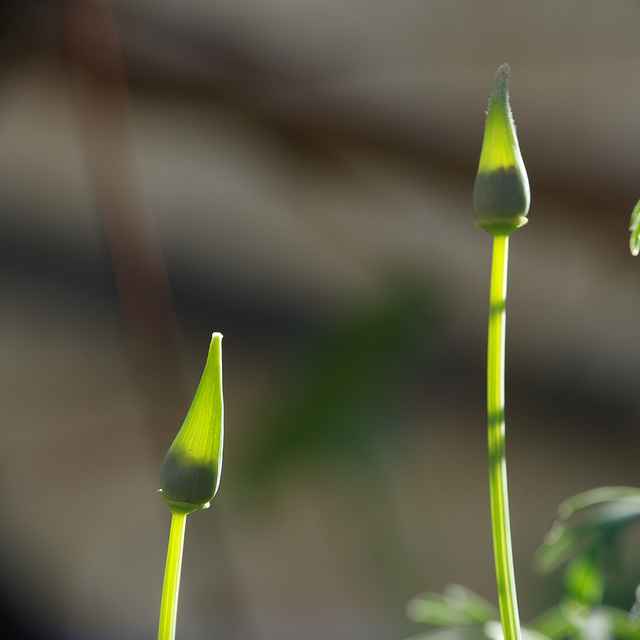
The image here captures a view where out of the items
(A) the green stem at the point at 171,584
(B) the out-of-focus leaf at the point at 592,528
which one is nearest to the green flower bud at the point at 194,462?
(A) the green stem at the point at 171,584

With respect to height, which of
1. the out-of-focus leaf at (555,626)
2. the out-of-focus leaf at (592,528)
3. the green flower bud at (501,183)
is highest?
the green flower bud at (501,183)

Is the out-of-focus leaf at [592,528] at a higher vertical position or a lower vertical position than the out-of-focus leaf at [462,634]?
higher

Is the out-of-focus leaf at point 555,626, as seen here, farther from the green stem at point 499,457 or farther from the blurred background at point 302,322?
the blurred background at point 302,322

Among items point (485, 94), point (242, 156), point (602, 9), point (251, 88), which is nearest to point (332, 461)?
point (251, 88)

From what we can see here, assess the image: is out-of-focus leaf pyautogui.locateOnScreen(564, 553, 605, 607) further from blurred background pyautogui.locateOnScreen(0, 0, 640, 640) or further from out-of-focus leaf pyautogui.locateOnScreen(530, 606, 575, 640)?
blurred background pyautogui.locateOnScreen(0, 0, 640, 640)

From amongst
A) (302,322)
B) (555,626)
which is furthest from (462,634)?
(302,322)

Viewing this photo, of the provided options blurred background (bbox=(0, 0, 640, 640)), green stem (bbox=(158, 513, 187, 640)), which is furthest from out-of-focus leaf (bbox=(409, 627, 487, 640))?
blurred background (bbox=(0, 0, 640, 640))
